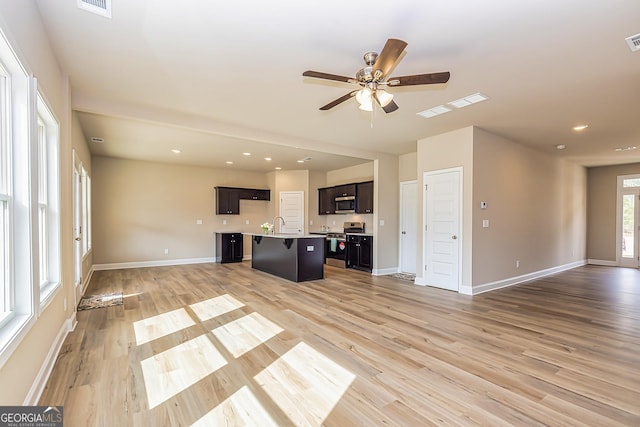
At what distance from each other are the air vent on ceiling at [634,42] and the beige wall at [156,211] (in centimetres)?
810

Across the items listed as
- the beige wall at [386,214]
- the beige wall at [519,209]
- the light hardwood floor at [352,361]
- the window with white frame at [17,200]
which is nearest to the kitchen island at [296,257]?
the light hardwood floor at [352,361]

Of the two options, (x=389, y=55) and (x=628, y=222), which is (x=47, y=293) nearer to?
(x=389, y=55)

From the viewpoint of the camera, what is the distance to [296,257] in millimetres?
5828

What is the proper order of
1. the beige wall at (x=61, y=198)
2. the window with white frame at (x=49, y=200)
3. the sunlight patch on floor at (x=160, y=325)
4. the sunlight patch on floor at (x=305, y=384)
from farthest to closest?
1. the sunlight patch on floor at (x=160, y=325)
2. the window with white frame at (x=49, y=200)
3. the sunlight patch on floor at (x=305, y=384)
4. the beige wall at (x=61, y=198)

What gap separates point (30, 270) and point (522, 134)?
647 centimetres

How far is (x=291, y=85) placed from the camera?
3.34 metres

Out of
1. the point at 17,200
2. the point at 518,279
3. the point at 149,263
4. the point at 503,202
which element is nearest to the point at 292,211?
the point at 149,263

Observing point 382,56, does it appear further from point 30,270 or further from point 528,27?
point 30,270

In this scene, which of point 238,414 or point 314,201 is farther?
point 314,201

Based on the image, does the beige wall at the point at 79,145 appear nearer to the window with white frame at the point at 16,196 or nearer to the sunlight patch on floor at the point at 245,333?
the window with white frame at the point at 16,196

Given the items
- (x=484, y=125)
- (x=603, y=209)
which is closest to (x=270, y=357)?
(x=484, y=125)

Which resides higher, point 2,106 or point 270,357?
point 2,106

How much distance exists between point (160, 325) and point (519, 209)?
6211 mm

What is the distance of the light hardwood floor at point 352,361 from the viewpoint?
1.92m
